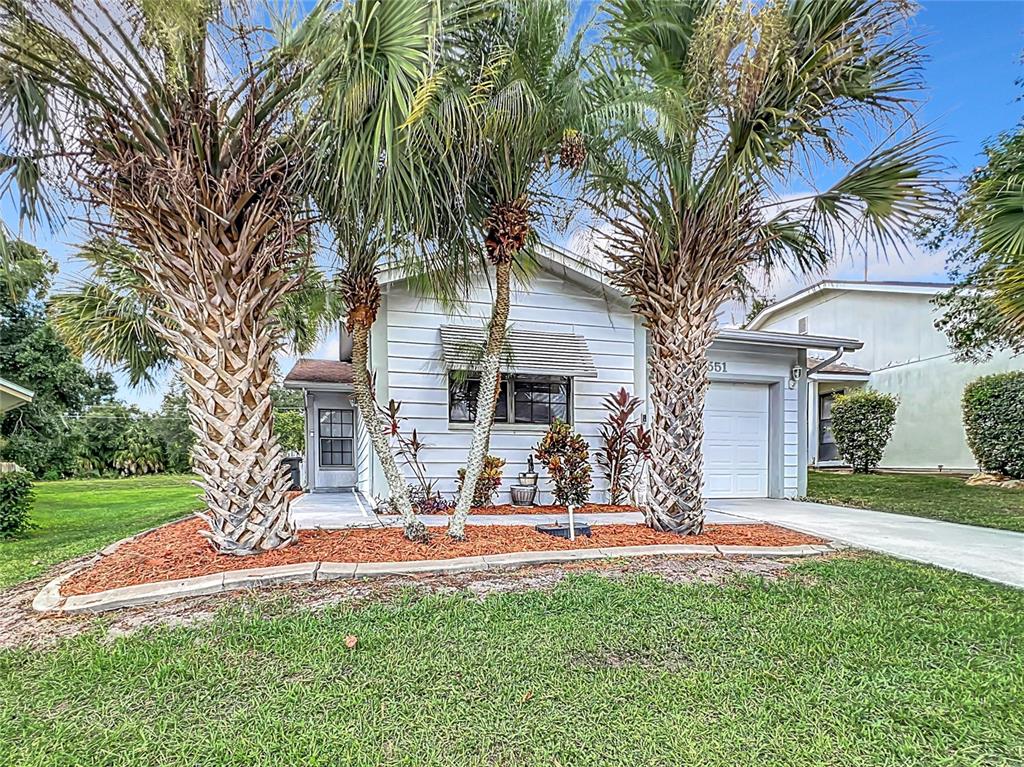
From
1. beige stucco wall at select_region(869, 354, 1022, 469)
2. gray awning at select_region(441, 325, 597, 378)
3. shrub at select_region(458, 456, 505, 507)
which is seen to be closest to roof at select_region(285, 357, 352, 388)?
gray awning at select_region(441, 325, 597, 378)

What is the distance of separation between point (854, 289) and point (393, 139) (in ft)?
68.2

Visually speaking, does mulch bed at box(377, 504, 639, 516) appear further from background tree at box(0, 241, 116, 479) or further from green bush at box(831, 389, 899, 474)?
background tree at box(0, 241, 116, 479)

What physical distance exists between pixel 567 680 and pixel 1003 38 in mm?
13252

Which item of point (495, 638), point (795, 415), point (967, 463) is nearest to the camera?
point (495, 638)

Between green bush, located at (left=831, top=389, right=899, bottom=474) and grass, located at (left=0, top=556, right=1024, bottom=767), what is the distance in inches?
561

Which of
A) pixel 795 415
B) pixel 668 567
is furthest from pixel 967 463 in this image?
pixel 668 567

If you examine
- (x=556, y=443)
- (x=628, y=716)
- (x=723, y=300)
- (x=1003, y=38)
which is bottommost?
(x=628, y=716)

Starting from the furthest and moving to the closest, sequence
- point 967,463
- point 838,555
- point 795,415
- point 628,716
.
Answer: point 967,463 < point 795,415 < point 838,555 < point 628,716

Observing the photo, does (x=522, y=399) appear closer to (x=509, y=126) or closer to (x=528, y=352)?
(x=528, y=352)

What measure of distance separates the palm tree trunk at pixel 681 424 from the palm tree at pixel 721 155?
0.02 m

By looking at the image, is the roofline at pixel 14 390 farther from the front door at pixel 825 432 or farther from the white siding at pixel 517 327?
the front door at pixel 825 432

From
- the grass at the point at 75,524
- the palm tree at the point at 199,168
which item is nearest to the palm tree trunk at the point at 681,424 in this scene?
the palm tree at the point at 199,168

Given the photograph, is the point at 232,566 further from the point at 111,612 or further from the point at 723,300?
the point at 723,300

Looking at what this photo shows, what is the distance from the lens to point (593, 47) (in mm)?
5457
